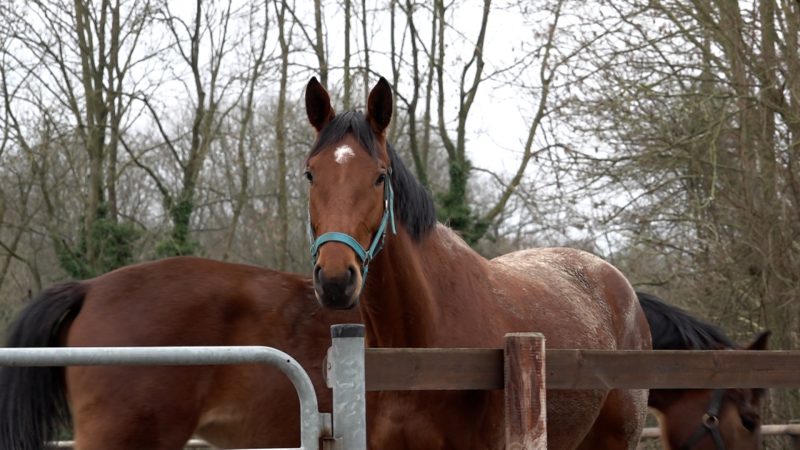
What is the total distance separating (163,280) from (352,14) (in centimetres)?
1686

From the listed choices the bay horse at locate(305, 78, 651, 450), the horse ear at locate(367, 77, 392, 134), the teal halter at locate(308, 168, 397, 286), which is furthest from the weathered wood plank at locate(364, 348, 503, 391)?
the horse ear at locate(367, 77, 392, 134)

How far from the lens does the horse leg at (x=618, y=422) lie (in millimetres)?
5863

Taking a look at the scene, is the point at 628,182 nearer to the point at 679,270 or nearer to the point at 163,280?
the point at 679,270

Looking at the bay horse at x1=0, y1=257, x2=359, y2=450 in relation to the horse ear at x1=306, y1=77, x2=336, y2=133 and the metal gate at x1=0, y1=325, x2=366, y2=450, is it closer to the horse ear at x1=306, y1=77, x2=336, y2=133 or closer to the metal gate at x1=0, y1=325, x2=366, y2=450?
the horse ear at x1=306, y1=77, x2=336, y2=133

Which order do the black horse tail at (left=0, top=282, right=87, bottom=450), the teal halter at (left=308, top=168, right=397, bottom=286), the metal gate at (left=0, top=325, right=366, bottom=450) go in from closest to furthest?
the metal gate at (left=0, top=325, right=366, bottom=450)
the teal halter at (left=308, top=168, right=397, bottom=286)
the black horse tail at (left=0, top=282, right=87, bottom=450)

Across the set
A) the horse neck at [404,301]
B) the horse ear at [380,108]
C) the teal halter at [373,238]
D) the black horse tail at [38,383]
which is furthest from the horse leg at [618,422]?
the black horse tail at [38,383]

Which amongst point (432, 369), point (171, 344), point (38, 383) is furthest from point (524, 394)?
point (38, 383)

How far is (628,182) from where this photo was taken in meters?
13.1

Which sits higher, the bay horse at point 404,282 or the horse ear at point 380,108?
the horse ear at point 380,108

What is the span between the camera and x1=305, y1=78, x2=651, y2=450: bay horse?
3936 millimetres

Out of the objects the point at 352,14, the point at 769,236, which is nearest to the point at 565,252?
the point at 769,236

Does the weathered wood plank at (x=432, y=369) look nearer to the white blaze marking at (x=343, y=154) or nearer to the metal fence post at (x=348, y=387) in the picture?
the metal fence post at (x=348, y=387)

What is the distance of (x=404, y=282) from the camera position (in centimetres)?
434

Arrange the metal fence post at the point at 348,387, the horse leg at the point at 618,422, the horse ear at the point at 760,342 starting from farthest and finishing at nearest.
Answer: the horse ear at the point at 760,342, the horse leg at the point at 618,422, the metal fence post at the point at 348,387
